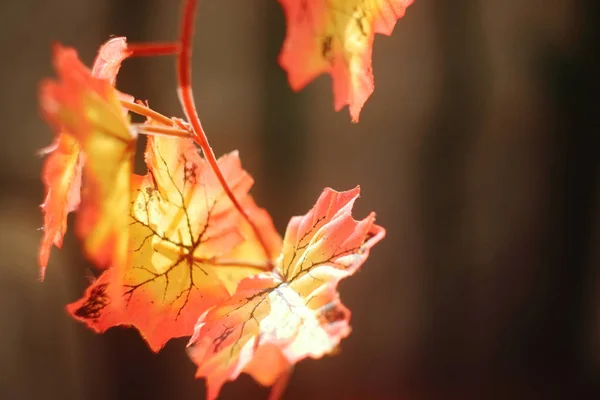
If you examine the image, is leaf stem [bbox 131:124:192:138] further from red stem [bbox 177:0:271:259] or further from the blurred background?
the blurred background

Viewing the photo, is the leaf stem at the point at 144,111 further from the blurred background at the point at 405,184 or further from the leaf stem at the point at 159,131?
the blurred background at the point at 405,184

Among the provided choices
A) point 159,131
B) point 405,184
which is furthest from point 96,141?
point 405,184

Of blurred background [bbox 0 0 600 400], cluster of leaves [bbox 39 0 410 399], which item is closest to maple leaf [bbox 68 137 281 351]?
cluster of leaves [bbox 39 0 410 399]

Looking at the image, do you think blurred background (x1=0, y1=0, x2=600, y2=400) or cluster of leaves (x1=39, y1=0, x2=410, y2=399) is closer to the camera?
cluster of leaves (x1=39, y1=0, x2=410, y2=399)

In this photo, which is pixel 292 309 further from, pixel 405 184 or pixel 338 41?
pixel 405 184

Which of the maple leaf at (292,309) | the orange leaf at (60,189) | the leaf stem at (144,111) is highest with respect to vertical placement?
the leaf stem at (144,111)

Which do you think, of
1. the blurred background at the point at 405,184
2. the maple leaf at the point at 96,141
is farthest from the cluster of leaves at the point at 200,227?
the blurred background at the point at 405,184
